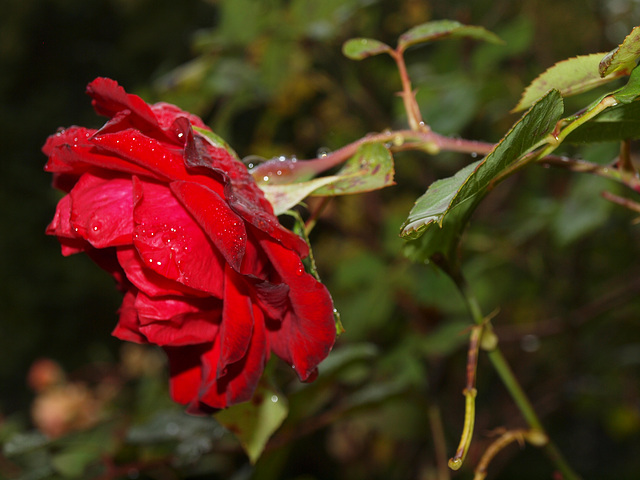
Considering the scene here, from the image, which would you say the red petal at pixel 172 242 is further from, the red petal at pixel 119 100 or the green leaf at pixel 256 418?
the green leaf at pixel 256 418

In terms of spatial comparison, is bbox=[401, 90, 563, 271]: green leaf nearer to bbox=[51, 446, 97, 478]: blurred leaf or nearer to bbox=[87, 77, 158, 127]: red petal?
bbox=[87, 77, 158, 127]: red petal

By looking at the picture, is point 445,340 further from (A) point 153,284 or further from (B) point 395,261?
(A) point 153,284

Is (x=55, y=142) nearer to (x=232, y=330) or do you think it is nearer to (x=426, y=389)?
(x=232, y=330)

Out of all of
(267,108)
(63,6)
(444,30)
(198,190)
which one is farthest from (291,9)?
(63,6)

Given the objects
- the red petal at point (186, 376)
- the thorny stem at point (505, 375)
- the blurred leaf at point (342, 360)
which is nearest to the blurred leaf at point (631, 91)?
the thorny stem at point (505, 375)

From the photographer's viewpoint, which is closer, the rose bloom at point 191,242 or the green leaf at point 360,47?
the rose bloom at point 191,242
